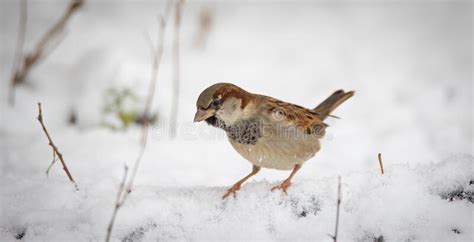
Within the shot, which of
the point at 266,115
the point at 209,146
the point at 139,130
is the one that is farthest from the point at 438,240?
the point at 139,130

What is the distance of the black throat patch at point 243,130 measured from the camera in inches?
93.0

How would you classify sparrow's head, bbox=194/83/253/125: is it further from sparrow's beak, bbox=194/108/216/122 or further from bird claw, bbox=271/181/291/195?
bird claw, bbox=271/181/291/195

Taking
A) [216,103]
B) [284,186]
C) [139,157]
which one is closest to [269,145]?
[284,186]

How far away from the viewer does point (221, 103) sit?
234cm

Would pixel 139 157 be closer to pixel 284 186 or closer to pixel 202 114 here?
pixel 202 114

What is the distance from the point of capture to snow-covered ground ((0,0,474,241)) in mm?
2014

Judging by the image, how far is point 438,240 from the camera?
184cm

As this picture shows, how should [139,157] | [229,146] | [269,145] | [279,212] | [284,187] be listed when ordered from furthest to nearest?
[229,146], [269,145], [284,187], [279,212], [139,157]

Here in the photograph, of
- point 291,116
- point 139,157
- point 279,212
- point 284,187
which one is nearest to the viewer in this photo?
point 139,157

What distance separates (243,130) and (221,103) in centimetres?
18

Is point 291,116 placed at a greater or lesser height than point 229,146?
greater

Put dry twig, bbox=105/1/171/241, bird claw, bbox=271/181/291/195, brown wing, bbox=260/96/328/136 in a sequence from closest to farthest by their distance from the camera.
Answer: dry twig, bbox=105/1/171/241 < bird claw, bbox=271/181/291/195 < brown wing, bbox=260/96/328/136

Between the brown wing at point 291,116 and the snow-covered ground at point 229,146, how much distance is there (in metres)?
0.33

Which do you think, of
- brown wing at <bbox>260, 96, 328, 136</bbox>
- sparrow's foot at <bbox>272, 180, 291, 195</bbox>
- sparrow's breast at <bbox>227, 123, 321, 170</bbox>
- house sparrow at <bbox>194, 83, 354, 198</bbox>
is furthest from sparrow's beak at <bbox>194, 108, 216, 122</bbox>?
sparrow's foot at <bbox>272, 180, 291, 195</bbox>
